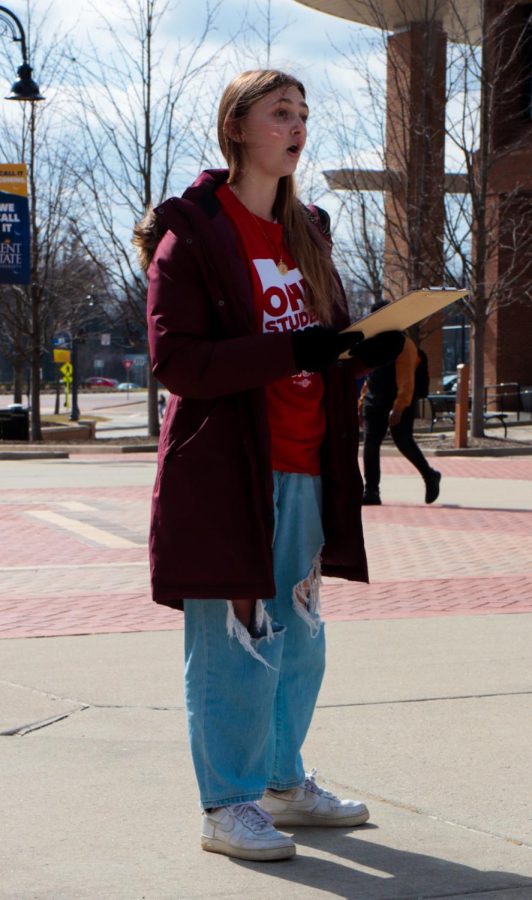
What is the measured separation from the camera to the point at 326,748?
459 cm

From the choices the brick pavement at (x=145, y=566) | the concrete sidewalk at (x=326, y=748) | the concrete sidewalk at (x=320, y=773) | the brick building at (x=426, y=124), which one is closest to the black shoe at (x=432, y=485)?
the brick pavement at (x=145, y=566)

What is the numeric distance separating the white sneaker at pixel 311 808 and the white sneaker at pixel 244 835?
21 cm

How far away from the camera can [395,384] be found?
43.4 feet

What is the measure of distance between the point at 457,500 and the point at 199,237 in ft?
35.8

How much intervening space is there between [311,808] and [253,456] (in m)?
1.02

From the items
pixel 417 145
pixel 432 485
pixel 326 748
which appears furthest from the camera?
pixel 417 145

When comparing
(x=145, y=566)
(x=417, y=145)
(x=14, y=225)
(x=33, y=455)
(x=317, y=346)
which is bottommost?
(x=33, y=455)

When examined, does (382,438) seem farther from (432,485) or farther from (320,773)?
(320,773)

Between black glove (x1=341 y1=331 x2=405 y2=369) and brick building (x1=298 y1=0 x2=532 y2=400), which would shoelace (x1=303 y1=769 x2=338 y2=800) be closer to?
black glove (x1=341 y1=331 x2=405 y2=369)

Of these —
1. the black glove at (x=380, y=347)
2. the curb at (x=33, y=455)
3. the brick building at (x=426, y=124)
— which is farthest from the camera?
the brick building at (x=426, y=124)

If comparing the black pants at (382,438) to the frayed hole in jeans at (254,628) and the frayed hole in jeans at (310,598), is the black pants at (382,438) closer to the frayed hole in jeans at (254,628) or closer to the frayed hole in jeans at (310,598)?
the frayed hole in jeans at (310,598)

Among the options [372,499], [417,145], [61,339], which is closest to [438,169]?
[417,145]

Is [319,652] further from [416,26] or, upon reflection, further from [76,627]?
[416,26]

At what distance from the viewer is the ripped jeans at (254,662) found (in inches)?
141
